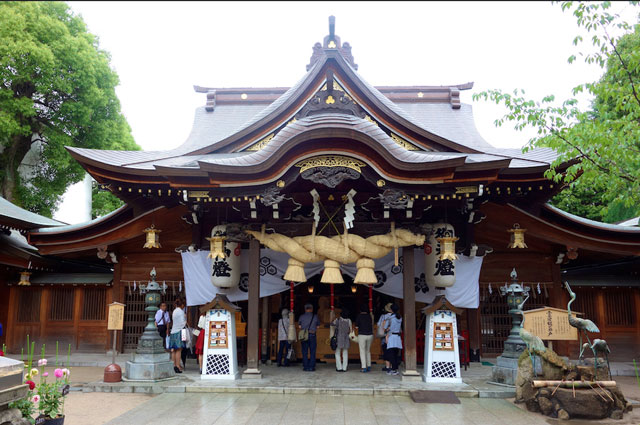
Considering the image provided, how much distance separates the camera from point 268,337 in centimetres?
1131

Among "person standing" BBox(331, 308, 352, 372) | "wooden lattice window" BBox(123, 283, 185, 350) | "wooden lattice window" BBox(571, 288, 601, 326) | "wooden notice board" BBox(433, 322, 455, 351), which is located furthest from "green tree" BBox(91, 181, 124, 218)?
"wooden lattice window" BBox(571, 288, 601, 326)

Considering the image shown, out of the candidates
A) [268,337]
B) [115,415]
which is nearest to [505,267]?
[268,337]

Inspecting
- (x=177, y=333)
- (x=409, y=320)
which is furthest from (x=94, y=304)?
(x=409, y=320)

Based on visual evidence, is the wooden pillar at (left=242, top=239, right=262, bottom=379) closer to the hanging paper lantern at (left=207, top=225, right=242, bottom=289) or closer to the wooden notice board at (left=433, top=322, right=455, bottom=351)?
the hanging paper lantern at (left=207, top=225, right=242, bottom=289)

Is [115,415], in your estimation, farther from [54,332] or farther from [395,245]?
[54,332]

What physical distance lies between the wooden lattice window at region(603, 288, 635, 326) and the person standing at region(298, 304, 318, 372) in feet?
24.8

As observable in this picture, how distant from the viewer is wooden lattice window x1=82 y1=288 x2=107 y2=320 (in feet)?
40.6

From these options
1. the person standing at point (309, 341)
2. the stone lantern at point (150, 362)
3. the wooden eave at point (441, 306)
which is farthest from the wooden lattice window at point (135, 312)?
the wooden eave at point (441, 306)

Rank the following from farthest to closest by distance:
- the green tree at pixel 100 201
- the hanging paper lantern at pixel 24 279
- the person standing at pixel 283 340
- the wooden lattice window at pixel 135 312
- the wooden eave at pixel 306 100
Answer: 1. the green tree at pixel 100 201
2. the hanging paper lantern at pixel 24 279
3. the wooden lattice window at pixel 135 312
4. the person standing at pixel 283 340
5. the wooden eave at pixel 306 100

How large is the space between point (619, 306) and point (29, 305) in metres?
15.8

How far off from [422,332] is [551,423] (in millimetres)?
4666

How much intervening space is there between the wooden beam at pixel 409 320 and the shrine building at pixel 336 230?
0.03 m

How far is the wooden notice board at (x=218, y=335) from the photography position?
885cm

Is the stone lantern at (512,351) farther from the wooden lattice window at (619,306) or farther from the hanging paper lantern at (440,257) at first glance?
the wooden lattice window at (619,306)
